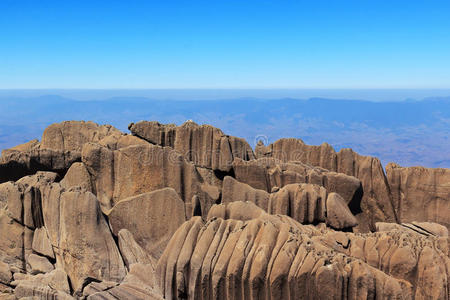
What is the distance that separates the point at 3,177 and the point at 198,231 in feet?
39.8

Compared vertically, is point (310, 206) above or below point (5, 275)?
above

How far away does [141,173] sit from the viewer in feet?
54.7

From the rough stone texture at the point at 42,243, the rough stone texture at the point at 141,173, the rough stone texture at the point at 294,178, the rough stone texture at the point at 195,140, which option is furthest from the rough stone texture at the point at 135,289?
Result: the rough stone texture at the point at 195,140

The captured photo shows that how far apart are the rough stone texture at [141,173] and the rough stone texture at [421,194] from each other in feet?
31.2

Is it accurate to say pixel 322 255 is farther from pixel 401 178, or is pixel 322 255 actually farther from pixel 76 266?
pixel 401 178

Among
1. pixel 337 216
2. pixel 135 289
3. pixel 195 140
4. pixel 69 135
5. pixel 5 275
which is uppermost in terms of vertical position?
pixel 69 135

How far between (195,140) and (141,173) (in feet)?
14.8

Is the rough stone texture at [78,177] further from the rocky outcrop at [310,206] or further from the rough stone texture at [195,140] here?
the rocky outcrop at [310,206]

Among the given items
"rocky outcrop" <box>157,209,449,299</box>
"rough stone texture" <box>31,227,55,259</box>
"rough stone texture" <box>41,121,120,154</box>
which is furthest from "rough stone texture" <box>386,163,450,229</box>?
"rough stone texture" <box>41,121,120,154</box>

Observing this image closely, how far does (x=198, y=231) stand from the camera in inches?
464

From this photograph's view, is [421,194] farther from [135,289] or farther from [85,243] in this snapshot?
[85,243]

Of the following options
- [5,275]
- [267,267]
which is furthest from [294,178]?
[5,275]

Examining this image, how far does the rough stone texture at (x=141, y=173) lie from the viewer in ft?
54.5

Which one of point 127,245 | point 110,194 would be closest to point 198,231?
point 127,245
